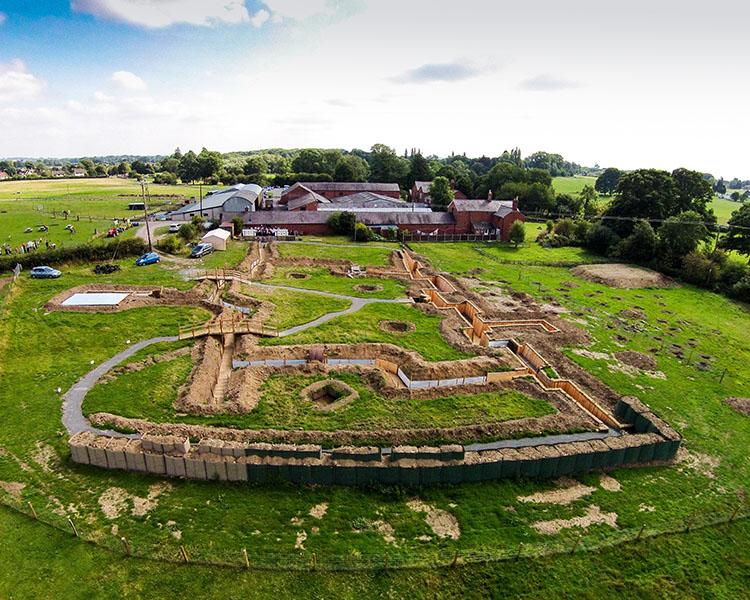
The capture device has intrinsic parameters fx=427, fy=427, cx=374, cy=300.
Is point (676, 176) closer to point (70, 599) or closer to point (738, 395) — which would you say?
point (738, 395)

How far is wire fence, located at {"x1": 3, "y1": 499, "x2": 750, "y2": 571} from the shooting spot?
17.0m

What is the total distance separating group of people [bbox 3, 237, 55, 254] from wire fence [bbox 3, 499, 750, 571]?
2067 inches

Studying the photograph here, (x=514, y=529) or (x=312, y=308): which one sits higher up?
(x=312, y=308)

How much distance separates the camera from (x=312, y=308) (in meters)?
43.6

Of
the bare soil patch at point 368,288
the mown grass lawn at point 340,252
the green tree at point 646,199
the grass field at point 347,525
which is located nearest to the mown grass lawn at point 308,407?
the grass field at point 347,525

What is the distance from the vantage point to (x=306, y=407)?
27.2m

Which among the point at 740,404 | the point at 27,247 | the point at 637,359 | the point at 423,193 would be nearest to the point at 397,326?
the point at 637,359

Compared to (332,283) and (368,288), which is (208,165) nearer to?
(332,283)

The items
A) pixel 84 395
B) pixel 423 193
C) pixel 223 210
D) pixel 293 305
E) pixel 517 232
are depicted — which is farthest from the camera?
pixel 423 193

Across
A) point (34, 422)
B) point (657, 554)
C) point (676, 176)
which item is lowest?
point (657, 554)

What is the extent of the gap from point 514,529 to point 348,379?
572 inches

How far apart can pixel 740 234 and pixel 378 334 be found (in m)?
58.3

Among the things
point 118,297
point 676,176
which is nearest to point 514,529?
point 118,297

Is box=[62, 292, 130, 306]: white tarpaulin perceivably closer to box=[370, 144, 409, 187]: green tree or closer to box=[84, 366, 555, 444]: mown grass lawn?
box=[84, 366, 555, 444]: mown grass lawn
